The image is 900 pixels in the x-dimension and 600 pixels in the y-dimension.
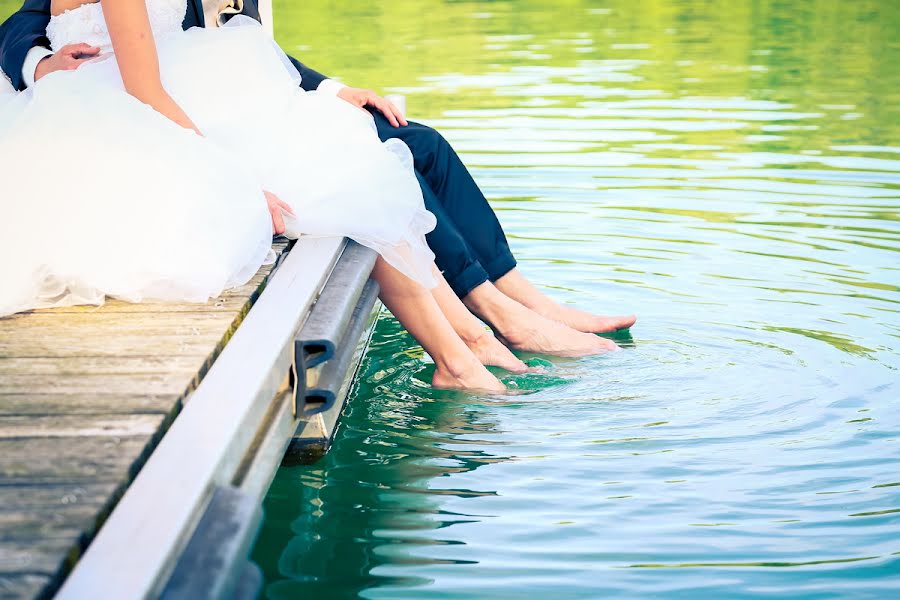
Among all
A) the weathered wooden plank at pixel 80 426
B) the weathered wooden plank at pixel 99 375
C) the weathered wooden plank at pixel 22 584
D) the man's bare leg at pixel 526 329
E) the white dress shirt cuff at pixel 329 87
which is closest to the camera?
the weathered wooden plank at pixel 22 584

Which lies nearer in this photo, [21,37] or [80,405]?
[80,405]

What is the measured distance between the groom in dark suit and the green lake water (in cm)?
A: 15

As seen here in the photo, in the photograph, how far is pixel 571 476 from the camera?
320 cm

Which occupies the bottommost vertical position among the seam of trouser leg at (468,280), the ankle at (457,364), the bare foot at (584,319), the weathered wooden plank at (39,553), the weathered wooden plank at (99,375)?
the bare foot at (584,319)

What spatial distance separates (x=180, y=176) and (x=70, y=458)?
1.12 metres

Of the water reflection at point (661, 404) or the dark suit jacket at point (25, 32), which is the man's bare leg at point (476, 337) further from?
the dark suit jacket at point (25, 32)

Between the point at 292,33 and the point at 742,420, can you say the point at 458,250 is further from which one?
the point at 292,33

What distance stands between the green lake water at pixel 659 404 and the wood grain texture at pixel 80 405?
58 centimetres

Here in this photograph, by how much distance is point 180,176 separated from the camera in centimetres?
297

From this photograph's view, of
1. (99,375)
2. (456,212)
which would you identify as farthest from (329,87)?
(99,375)

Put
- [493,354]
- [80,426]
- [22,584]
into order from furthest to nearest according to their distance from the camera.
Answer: [493,354]
[80,426]
[22,584]

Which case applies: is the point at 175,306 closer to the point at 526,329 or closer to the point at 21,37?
the point at 21,37

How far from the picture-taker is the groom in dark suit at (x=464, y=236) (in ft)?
13.1

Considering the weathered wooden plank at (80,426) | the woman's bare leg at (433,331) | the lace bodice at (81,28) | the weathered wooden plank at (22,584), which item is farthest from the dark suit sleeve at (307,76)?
the weathered wooden plank at (22,584)
